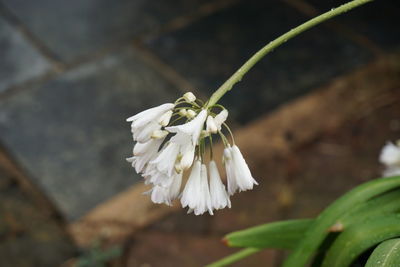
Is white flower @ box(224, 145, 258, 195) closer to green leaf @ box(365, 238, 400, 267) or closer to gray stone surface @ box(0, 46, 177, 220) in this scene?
green leaf @ box(365, 238, 400, 267)

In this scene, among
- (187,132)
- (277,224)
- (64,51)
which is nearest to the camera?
(187,132)

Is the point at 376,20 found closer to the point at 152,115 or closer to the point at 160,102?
the point at 160,102

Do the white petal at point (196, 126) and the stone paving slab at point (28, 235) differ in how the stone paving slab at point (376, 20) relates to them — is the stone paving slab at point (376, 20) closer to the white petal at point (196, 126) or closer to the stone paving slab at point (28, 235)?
the stone paving slab at point (28, 235)

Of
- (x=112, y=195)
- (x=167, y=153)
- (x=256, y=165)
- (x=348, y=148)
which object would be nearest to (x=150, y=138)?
(x=167, y=153)

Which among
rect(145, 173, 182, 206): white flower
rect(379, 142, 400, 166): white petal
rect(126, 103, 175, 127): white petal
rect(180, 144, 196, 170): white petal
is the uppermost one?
rect(126, 103, 175, 127): white petal

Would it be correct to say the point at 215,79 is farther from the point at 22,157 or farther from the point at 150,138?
the point at 150,138

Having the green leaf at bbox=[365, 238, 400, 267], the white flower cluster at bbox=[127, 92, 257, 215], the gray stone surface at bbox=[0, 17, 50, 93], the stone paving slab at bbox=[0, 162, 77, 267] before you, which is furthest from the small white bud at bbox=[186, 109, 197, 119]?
the gray stone surface at bbox=[0, 17, 50, 93]
